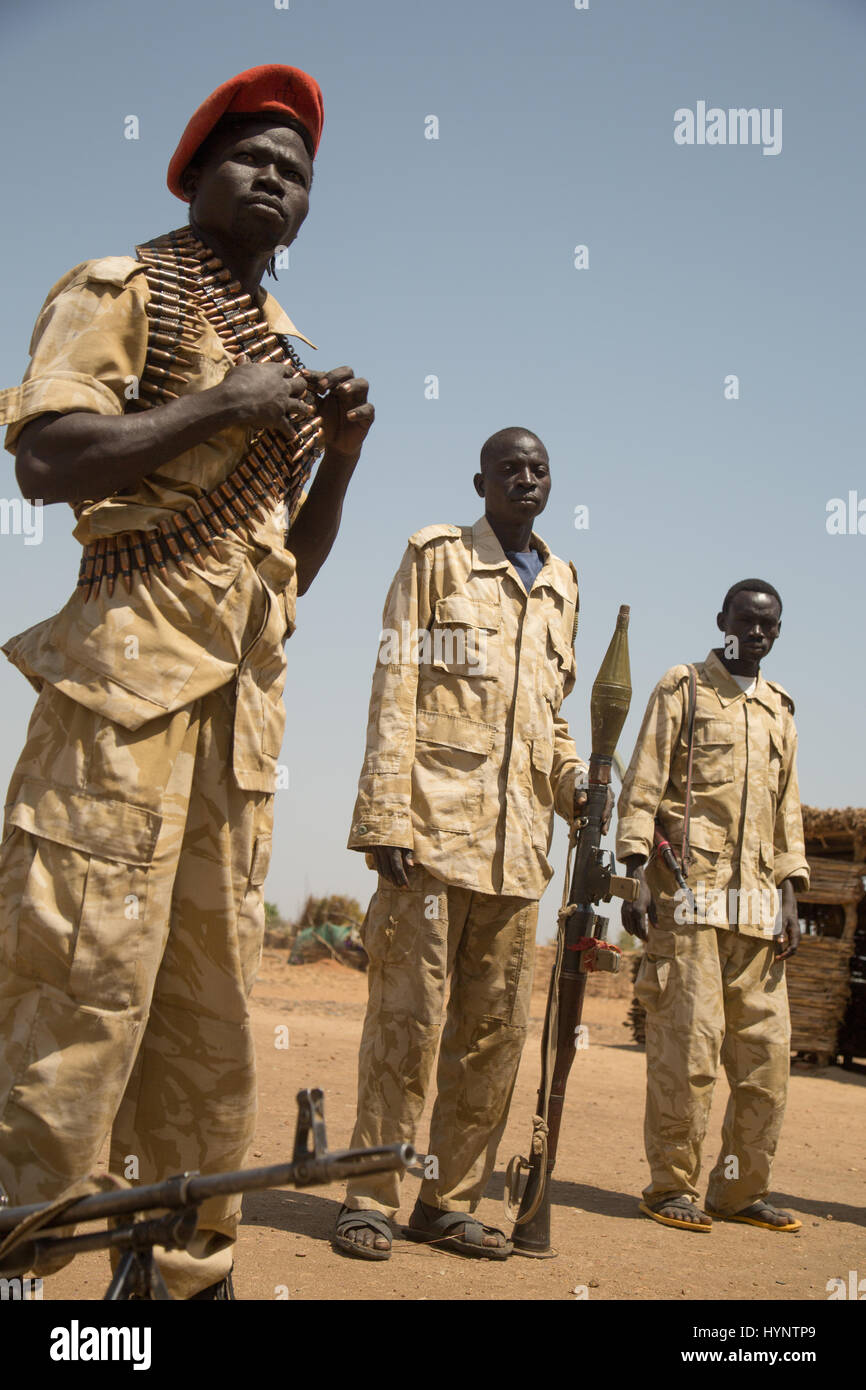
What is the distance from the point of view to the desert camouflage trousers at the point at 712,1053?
6.17m

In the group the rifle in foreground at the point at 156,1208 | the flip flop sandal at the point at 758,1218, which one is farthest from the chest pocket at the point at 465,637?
the rifle in foreground at the point at 156,1208

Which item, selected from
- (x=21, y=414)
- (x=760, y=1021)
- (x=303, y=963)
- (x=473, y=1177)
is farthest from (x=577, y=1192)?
(x=303, y=963)

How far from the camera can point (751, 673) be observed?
22.9 ft

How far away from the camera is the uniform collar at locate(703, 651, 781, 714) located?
6875 mm

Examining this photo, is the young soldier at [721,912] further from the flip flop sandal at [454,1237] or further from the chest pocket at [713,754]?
the flip flop sandal at [454,1237]

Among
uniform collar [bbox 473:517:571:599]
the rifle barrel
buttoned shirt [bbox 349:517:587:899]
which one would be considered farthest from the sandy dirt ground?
uniform collar [bbox 473:517:571:599]

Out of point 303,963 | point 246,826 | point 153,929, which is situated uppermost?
point 246,826

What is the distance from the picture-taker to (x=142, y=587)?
2752 millimetres

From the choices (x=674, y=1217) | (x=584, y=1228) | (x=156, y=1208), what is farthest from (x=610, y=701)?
(x=156, y=1208)

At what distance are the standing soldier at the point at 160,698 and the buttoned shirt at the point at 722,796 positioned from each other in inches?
153
